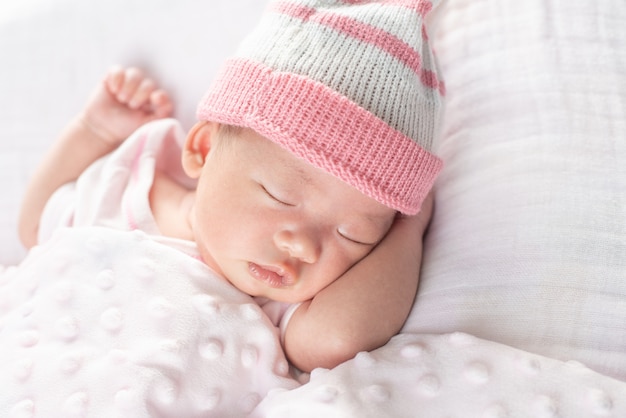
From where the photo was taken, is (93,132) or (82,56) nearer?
(93,132)

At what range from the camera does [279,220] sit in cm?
98

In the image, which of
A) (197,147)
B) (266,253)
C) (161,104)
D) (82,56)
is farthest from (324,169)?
(82,56)

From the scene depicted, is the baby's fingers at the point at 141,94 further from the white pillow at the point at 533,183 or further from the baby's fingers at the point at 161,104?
the white pillow at the point at 533,183

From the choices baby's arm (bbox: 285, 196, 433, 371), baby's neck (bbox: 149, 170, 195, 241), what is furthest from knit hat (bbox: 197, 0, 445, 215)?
baby's neck (bbox: 149, 170, 195, 241)

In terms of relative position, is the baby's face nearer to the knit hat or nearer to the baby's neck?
the knit hat

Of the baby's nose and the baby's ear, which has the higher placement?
the baby's ear

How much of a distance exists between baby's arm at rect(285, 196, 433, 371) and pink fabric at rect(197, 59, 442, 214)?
122 millimetres

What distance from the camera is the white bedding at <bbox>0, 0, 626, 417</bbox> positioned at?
89 centimetres

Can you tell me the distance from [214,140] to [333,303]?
0.34 m

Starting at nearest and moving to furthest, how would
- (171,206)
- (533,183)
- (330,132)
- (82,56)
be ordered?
1. (330,132)
2. (533,183)
3. (171,206)
4. (82,56)

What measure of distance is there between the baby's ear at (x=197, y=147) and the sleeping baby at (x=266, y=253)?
15mm

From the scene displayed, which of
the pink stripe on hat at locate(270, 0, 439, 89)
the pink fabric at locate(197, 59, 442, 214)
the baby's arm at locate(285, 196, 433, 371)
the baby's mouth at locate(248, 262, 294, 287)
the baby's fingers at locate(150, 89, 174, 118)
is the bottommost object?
the baby's arm at locate(285, 196, 433, 371)

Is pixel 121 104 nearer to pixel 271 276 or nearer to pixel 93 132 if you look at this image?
pixel 93 132

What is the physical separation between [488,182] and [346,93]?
332mm
